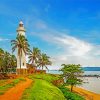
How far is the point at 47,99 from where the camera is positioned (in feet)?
98.5

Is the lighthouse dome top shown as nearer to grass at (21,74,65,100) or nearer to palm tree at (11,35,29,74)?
palm tree at (11,35,29,74)

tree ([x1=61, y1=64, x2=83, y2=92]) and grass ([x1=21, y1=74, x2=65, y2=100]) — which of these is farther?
tree ([x1=61, y1=64, x2=83, y2=92])

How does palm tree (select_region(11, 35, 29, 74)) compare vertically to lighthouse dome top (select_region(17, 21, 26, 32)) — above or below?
below

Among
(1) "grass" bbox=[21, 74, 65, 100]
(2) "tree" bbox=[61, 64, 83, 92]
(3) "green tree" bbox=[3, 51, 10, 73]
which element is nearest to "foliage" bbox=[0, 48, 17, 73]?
(3) "green tree" bbox=[3, 51, 10, 73]

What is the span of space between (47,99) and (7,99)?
467 centimetres

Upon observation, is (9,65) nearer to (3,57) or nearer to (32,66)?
(3,57)

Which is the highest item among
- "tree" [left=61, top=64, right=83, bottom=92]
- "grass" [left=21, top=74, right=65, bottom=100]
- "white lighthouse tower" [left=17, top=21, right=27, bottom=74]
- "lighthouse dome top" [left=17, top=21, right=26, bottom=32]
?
"lighthouse dome top" [left=17, top=21, right=26, bottom=32]

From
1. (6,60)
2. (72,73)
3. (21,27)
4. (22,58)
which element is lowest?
(72,73)

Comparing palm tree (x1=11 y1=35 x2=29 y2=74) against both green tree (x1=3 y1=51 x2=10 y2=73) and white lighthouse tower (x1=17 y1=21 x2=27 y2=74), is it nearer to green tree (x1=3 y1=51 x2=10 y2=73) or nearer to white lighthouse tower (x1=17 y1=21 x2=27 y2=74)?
white lighthouse tower (x1=17 y1=21 x2=27 y2=74)

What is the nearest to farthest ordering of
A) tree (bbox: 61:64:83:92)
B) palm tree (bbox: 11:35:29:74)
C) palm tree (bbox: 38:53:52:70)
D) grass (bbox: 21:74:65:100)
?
grass (bbox: 21:74:65:100) → tree (bbox: 61:64:83:92) → palm tree (bbox: 11:35:29:74) → palm tree (bbox: 38:53:52:70)

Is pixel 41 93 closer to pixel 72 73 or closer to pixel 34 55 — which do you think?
pixel 72 73

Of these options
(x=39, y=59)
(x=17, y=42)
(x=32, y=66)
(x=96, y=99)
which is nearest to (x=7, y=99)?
(x=96, y=99)

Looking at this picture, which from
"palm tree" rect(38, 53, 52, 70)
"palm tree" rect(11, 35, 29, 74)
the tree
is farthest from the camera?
"palm tree" rect(38, 53, 52, 70)

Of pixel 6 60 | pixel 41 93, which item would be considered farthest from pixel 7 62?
pixel 41 93
